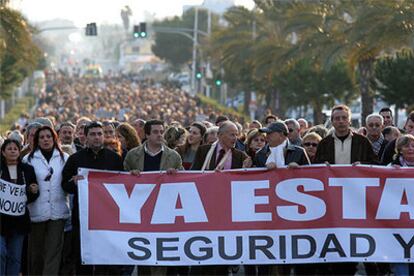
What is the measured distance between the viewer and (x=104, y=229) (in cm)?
1104

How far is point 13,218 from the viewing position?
36.6ft

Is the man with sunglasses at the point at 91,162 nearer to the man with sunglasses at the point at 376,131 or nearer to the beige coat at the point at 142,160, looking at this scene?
the beige coat at the point at 142,160

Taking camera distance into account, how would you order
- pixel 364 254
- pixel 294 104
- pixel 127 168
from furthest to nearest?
pixel 294 104 → pixel 127 168 → pixel 364 254

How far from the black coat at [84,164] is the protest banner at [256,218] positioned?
25 centimetres

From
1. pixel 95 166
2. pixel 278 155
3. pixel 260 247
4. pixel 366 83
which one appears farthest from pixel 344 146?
pixel 366 83

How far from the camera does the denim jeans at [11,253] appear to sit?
Result: 11.3m

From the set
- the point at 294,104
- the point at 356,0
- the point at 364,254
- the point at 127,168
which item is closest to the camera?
the point at 364,254

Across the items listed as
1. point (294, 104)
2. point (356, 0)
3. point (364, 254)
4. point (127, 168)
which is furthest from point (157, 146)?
point (294, 104)

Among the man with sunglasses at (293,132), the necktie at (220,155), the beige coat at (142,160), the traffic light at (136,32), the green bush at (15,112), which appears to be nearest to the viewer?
the beige coat at (142,160)

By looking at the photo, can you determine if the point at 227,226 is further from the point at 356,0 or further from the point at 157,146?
the point at 356,0

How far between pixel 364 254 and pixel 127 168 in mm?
2447

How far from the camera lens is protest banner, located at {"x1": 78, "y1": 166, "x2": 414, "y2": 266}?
10.8 m

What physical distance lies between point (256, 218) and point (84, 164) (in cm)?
176

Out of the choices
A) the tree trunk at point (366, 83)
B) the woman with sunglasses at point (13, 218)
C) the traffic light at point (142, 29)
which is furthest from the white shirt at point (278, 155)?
the traffic light at point (142, 29)
